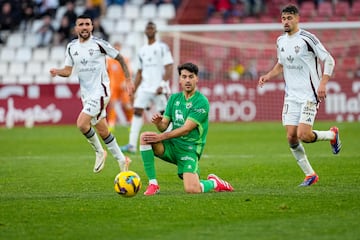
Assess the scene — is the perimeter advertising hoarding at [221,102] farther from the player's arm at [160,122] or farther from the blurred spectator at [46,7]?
the player's arm at [160,122]

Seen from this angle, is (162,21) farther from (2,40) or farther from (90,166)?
(90,166)

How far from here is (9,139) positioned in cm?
2294

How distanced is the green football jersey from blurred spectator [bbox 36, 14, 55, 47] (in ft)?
69.1

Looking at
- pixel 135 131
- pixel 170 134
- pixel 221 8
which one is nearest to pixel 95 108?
pixel 170 134

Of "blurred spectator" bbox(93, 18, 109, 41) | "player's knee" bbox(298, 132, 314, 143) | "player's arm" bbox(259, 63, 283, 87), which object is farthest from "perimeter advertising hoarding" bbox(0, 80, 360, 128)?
"player's knee" bbox(298, 132, 314, 143)

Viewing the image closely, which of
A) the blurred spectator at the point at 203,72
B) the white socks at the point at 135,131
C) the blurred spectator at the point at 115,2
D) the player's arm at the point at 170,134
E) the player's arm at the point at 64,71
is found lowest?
the blurred spectator at the point at 203,72

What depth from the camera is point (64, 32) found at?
31.6 meters

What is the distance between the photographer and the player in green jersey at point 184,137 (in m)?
11.3

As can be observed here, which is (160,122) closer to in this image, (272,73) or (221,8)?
(272,73)

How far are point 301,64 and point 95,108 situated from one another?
3324 mm

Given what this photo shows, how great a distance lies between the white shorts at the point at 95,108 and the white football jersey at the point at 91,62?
94mm

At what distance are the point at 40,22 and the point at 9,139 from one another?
10865mm

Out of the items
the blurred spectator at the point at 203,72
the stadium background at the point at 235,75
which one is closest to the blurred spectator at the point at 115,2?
the stadium background at the point at 235,75

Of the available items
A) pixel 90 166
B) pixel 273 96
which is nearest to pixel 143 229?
pixel 90 166
